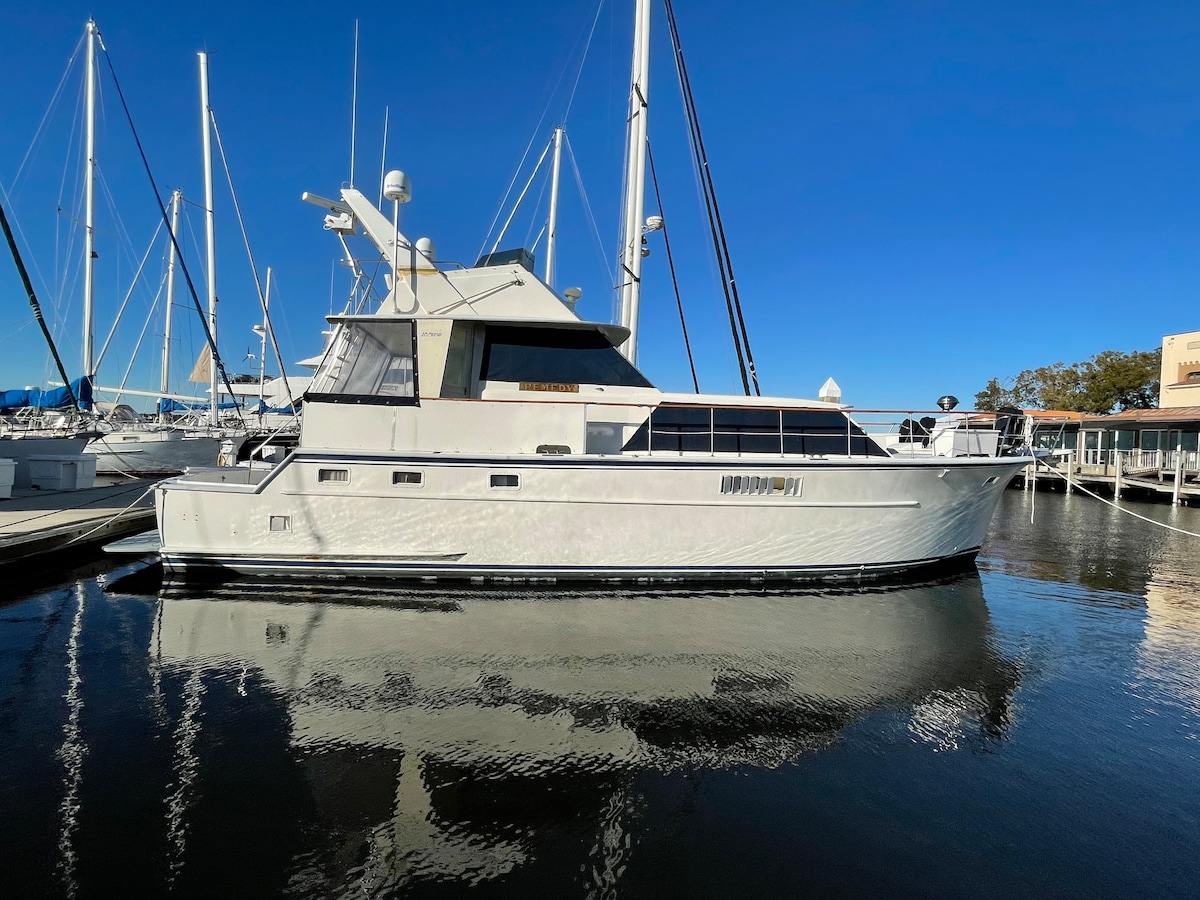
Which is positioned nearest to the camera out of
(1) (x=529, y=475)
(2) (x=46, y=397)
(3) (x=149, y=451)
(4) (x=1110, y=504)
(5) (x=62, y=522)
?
(1) (x=529, y=475)

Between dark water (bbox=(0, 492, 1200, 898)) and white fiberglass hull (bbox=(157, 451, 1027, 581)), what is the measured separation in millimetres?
882

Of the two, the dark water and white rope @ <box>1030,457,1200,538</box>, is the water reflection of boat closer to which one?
the dark water

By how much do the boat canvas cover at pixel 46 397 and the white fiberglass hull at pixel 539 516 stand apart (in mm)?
14535

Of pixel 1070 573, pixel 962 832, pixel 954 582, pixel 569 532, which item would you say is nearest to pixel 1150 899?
pixel 962 832

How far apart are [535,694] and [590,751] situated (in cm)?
96

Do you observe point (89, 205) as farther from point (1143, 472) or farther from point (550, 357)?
point (1143, 472)

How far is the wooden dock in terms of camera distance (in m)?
7.94

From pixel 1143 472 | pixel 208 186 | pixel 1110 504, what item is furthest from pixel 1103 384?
pixel 208 186

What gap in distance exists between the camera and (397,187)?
771cm

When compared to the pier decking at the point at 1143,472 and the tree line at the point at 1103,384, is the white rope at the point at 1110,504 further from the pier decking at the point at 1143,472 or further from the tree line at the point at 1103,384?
the tree line at the point at 1103,384

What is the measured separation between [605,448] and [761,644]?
132 inches

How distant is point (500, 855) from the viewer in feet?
9.68

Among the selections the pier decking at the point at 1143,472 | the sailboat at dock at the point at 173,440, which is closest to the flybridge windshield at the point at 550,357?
the sailboat at dock at the point at 173,440

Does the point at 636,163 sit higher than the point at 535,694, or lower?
higher
